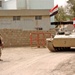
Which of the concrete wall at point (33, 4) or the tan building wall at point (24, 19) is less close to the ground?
the concrete wall at point (33, 4)

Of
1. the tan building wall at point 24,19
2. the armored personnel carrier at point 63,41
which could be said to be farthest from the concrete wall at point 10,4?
the armored personnel carrier at point 63,41

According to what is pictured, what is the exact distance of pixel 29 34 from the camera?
27.6 m

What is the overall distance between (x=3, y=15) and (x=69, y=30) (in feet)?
58.0

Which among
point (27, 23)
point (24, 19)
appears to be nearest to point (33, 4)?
point (24, 19)

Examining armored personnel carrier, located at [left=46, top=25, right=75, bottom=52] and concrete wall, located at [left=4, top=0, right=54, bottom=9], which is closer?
armored personnel carrier, located at [left=46, top=25, right=75, bottom=52]

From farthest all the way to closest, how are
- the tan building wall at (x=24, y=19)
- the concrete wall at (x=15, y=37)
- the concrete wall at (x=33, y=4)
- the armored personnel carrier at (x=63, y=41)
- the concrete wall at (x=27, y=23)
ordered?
the concrete wall at (x=33, y=4)
the concrete wall at (x=27, y=23)
the tan building wall at (x=24, y=19)
the concrete wall at (x=15, y=37)
the armored personnel carrier at (x=63, y=41)

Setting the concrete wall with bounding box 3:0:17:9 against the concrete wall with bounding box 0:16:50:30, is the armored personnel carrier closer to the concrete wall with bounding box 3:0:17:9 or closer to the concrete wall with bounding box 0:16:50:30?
the concrete wall with bounding box 0:16:50:30

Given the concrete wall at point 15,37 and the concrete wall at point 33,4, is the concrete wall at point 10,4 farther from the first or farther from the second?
the concrete wall at point 15,37

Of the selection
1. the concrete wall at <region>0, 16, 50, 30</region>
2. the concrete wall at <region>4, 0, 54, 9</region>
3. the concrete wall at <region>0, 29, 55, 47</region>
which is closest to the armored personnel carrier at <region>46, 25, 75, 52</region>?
the concrete wall at <region>0, 29, 55, 47</region>

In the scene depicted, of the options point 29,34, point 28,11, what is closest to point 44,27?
point 28,11

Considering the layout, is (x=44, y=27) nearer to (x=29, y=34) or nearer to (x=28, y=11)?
(x=28, y=11)

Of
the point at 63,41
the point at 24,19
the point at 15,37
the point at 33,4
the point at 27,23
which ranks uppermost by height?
the point at 33,4

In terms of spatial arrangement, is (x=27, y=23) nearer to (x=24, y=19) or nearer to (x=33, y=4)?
(x=24, y=19)

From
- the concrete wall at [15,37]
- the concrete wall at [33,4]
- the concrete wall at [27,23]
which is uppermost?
the concrete wall at [33,4]
